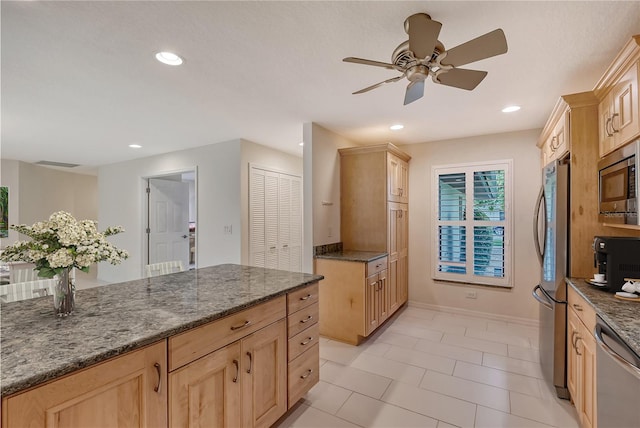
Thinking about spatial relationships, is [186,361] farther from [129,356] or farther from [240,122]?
[240,122]

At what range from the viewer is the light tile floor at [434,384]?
195cm

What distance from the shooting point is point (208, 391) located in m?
1.38

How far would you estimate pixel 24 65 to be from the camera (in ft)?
6.63

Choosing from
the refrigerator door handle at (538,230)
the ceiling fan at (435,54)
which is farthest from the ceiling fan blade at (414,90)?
the refrigerator door handle at (538,230)

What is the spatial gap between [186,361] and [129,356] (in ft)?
0.83

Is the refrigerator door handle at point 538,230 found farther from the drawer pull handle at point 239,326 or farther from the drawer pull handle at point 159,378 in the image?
the drawer pull handle at point 159,378

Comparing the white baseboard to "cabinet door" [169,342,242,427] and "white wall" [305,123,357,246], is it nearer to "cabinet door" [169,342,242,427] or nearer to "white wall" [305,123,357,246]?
"white wall" [305,123,357,246]

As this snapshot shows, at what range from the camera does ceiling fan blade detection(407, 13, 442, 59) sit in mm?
1390

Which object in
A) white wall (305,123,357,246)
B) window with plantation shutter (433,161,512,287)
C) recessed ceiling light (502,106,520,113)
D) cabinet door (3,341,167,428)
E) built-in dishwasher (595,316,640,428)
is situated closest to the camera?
cabinet door (3,341,167,428)

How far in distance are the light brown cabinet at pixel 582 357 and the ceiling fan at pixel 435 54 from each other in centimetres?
143

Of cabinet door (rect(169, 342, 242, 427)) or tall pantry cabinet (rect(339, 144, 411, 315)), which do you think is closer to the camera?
cabinet door (rect(169, 342, 242, 427))

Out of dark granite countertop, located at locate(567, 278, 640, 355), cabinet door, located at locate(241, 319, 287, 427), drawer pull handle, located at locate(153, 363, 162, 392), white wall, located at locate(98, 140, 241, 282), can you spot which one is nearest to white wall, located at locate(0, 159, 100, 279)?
white wall, located at locate(98, 140, 241, 282)

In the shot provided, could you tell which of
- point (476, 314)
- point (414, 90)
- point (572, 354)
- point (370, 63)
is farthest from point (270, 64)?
point (476, 314)

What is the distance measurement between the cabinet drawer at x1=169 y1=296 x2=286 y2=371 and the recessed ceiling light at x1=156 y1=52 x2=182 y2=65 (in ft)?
5.46
